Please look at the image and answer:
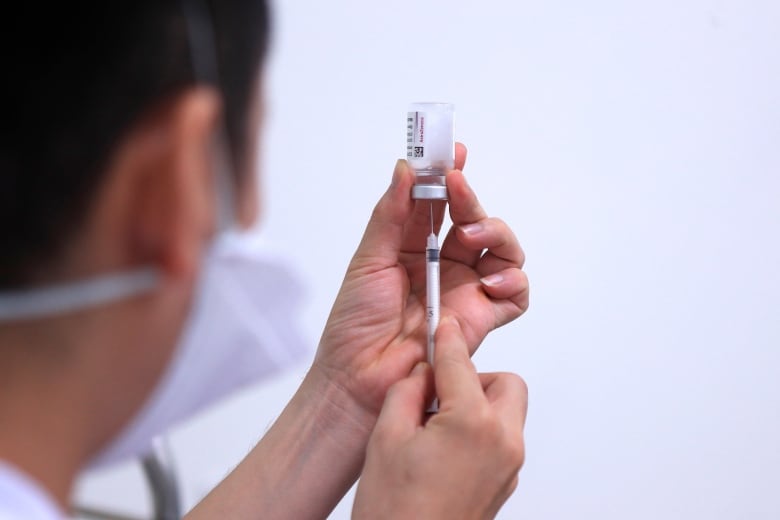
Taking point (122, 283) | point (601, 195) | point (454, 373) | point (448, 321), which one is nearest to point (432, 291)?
point (448, 321)

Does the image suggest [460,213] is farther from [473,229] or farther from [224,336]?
[224,336]

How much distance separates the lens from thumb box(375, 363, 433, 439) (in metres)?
0.75

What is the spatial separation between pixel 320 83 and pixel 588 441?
35.8 inches

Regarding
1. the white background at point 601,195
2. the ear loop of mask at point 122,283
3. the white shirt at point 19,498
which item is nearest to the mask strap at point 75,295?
the ear loop of mask at point 122,283

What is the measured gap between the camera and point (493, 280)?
96 cm

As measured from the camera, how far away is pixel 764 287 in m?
1.33

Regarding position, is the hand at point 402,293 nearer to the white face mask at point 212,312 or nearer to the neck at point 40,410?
the white face mask at point 212,312

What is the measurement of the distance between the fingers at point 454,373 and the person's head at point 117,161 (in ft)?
1.07

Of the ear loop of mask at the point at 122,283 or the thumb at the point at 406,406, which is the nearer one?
the ear loop of mask at the point at 122,283

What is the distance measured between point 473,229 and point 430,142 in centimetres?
13

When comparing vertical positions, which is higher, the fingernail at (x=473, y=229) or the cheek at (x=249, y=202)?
the cheek at (x=249, y=202)

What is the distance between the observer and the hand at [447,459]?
0.70m

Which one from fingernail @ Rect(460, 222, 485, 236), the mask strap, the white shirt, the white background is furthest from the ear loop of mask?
the white background

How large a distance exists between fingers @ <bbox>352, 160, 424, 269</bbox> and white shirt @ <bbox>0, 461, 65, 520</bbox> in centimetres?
52
